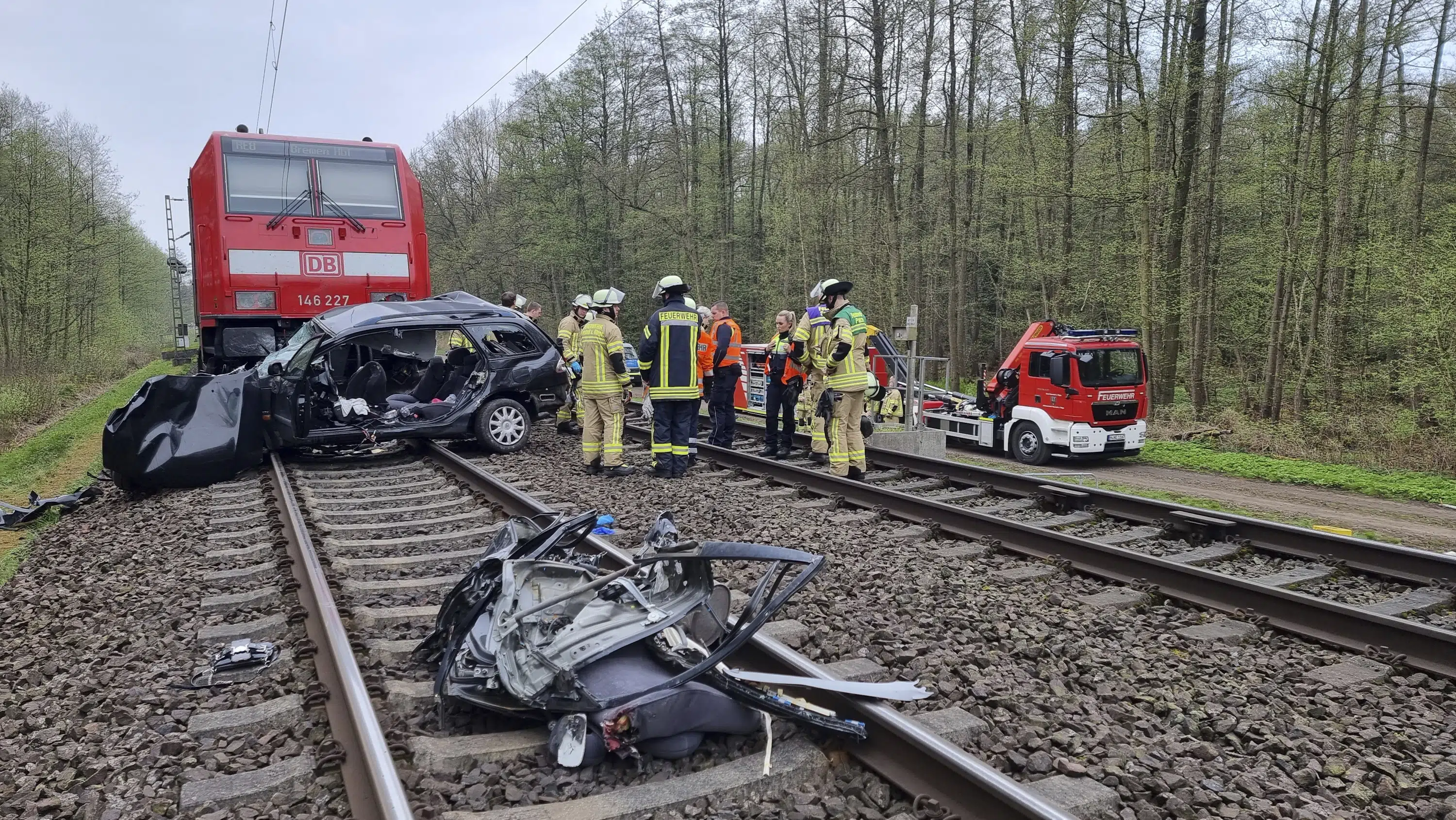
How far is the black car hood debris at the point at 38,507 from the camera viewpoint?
841cm

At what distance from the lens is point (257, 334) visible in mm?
11953

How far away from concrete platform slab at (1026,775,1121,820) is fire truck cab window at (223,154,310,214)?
1196cm

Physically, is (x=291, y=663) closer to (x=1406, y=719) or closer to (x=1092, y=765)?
(x=1092, y=765)

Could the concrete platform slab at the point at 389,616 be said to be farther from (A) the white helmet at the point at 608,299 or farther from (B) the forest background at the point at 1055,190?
(B) the forest background at the point at 1055,190

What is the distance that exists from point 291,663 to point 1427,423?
16.6 meters

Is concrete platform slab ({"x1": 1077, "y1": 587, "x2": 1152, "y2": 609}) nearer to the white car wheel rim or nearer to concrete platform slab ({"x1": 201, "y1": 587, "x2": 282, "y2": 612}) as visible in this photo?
concrete platform slab ({"x1": 201, "y1": 587, "x2": 282, "y2": 612})

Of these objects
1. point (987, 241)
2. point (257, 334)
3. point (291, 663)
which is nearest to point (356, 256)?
point (257, 334)

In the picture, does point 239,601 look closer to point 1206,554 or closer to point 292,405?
point 292,405

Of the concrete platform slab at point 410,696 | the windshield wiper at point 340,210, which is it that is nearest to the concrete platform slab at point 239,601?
the concrete platform slab at point 410,696

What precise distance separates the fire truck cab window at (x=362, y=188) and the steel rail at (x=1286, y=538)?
869cm

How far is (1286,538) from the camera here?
608 centimetres

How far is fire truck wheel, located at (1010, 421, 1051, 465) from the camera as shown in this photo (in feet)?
41.5

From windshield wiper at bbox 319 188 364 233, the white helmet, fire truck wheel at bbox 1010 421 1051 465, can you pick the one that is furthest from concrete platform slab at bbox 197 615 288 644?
fire truck wheel at bbox 1010 421 1051 465

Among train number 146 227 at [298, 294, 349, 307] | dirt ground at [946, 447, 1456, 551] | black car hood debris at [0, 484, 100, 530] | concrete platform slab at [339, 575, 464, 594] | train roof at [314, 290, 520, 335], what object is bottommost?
dirt ground at [946, 447, 1456, 551]
